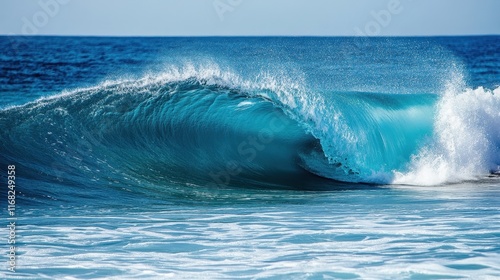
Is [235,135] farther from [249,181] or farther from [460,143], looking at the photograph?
[460,143]

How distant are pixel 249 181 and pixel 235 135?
A: 1684mm

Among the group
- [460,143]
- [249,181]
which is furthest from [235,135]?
[460,143]

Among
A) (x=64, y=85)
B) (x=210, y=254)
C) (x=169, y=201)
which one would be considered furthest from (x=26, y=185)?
(x=64, y=85)

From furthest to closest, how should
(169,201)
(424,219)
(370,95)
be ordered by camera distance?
(370,95) → (169,201) → (424,219)

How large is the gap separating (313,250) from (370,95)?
Answer: 29.0ft

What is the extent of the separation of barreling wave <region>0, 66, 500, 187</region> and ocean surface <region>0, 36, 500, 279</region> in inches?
1.1

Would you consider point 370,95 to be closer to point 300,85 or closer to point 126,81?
point 300,85

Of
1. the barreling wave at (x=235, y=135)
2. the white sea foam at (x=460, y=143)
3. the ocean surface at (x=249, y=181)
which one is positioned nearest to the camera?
the ocean surface at (x=249, y=181)

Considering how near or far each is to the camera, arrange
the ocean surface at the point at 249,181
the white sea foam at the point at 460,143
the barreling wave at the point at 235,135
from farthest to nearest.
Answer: the white sea foam at the point at 460,143 < the barreling wave at the point at 235,135 < the ocean surface at the point at 249,181

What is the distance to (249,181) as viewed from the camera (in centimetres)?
970

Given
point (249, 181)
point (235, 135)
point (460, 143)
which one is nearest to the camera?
point (249, 181)

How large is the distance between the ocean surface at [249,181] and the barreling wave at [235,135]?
0.03m

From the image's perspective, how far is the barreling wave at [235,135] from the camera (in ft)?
32.4

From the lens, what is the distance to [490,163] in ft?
35.7
